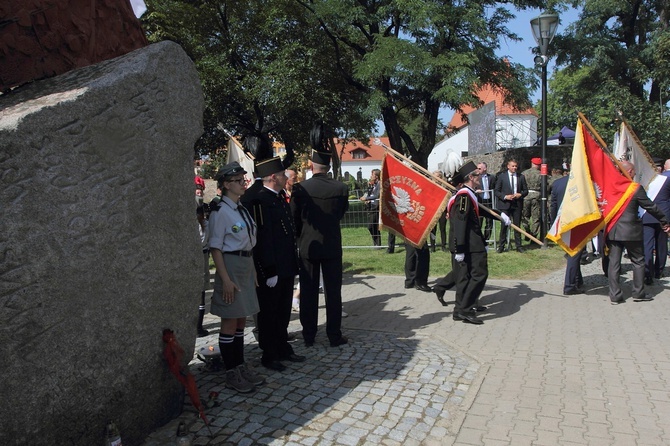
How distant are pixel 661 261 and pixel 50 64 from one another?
9.57m

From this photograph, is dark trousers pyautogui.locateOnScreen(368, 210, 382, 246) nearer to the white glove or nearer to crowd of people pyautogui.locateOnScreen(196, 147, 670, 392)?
crowd of people pyautogui.locateOnScreen(196, 147, 670, 392)

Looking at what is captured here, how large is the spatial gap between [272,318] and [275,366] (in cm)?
44

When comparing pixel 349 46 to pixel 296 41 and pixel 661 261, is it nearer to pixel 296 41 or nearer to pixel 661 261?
pixel 296 41

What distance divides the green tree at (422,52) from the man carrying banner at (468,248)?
954cm

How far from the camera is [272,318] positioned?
17.1ft

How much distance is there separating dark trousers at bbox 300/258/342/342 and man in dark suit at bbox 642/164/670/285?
19.0 feet

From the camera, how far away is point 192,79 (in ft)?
13.1

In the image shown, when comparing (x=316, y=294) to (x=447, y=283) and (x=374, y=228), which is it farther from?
(x=374, y=228)

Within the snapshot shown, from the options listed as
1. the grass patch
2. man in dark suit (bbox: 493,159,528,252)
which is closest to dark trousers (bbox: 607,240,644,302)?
the grass patch

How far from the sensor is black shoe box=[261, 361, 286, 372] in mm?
5105

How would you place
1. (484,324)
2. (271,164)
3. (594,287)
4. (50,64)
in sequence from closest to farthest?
(50,64) < (271,164) < (484,324) < (594,287)

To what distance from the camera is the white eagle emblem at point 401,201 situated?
7.68m

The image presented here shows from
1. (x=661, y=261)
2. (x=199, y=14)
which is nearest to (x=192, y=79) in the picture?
(x=661, y=261)

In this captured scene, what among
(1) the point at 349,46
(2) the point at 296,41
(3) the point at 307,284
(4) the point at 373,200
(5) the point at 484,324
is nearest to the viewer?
(3) the point at 307,284
